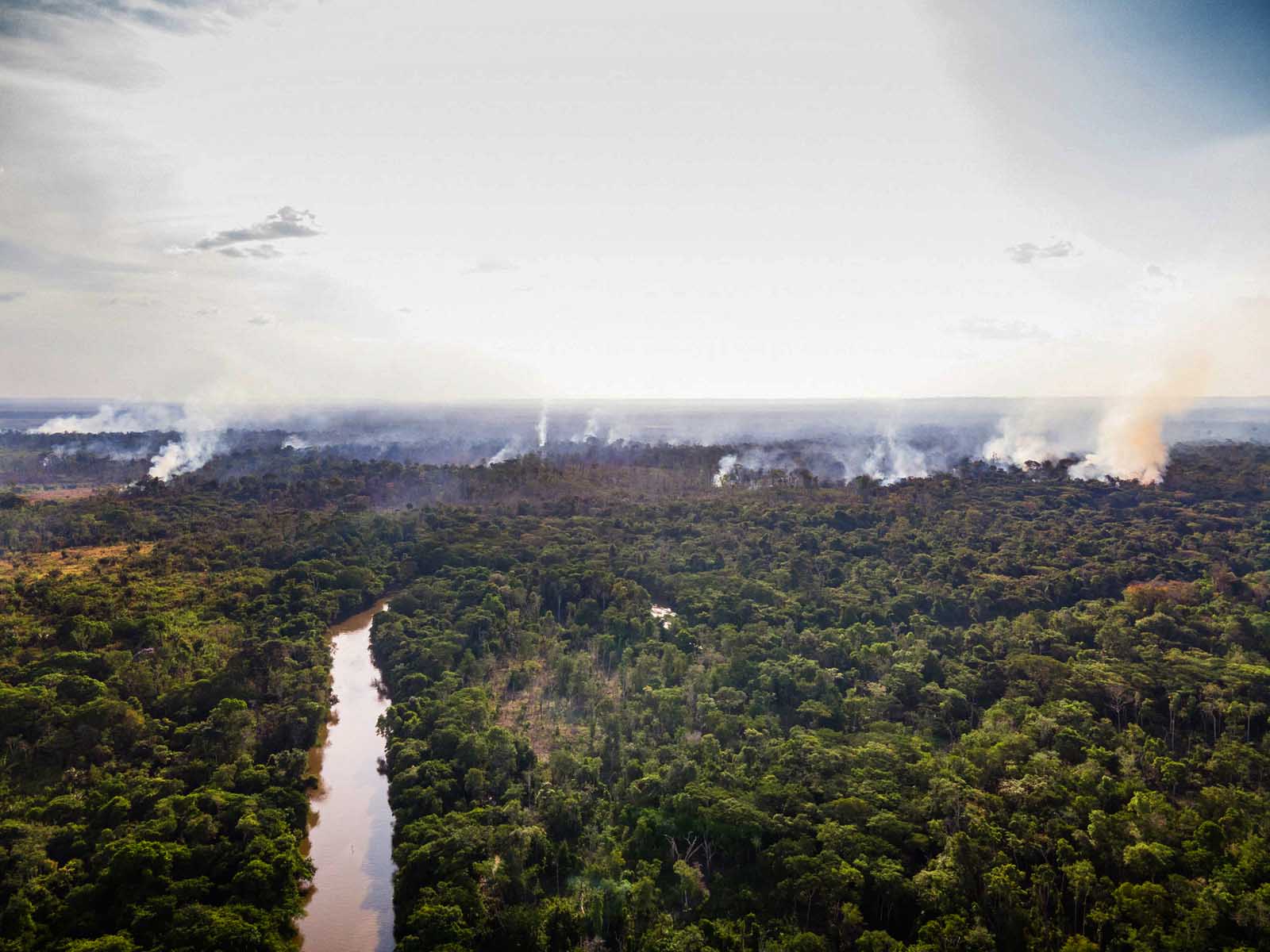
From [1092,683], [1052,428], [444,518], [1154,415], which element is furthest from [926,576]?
[1052,428]

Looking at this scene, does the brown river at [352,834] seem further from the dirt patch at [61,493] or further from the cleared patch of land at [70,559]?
the dirt patch at [61,493]

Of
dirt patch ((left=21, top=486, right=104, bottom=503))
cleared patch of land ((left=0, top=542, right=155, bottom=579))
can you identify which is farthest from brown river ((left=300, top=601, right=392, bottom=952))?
dirt patch ((left=21, top=486, right=104, bottom=503))

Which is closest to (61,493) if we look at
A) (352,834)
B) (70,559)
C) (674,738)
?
(70,559)

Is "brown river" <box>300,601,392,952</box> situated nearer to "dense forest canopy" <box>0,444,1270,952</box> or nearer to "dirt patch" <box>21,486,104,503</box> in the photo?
"dense forest canopy" <box>0,444,1270,952</box>

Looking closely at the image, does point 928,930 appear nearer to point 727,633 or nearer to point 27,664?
point 727,633

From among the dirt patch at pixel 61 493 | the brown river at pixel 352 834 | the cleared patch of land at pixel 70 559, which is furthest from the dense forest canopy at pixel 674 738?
the dirt patch at pixel 61 493
